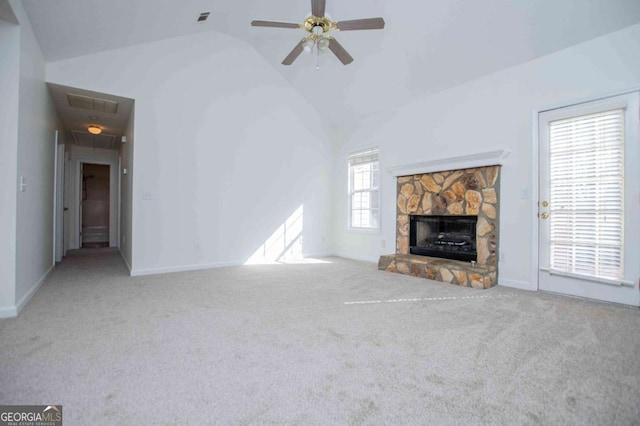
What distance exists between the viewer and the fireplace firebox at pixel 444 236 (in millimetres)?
3988

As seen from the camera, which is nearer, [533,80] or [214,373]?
[214,373]

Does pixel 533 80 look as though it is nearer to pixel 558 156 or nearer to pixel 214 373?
pixel 558 156

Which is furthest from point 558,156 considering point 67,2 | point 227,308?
point 67,2

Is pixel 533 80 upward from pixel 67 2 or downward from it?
downward

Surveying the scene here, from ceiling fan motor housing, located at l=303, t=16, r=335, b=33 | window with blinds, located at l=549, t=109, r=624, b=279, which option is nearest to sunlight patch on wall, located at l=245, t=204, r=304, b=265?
ceiling fan motor housing, located at l=303, t=16, r=335, b=33

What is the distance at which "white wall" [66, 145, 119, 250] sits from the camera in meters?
6.44

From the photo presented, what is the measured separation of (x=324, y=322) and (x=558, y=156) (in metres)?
3.13

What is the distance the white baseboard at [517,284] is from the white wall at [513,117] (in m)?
0.01

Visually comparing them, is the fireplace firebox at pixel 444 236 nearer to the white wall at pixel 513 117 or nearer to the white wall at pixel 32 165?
the white wall at pixel 513 117

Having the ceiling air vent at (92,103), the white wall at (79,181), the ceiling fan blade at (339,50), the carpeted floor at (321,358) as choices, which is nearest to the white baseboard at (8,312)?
the carpeted floor at (321,358)

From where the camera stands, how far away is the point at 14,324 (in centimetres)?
220

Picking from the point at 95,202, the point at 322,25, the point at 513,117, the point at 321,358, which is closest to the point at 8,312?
the point at 321,358

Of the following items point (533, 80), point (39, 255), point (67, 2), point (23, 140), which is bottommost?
point (39, 255)

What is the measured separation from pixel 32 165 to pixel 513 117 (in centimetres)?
527
